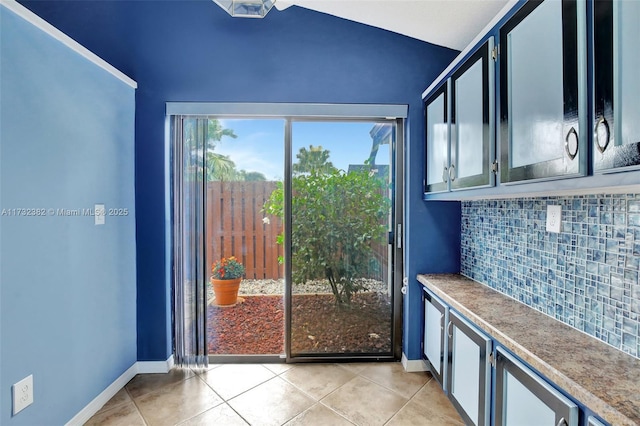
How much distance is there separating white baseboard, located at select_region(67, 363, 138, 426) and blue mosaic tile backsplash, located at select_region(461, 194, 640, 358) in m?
2.65

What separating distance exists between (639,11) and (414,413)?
2159mm

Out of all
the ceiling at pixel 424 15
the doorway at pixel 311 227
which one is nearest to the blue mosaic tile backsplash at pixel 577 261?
the doorway at pixel 311 227

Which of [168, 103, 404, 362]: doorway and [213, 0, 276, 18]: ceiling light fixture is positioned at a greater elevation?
[213, 0, 276, 18]: ceiling light fixture

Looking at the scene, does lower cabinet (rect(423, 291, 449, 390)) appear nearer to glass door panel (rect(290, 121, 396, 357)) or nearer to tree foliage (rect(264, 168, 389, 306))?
glass door panel (rect(290, 121, 396, 357))

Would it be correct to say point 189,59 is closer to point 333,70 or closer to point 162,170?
point 162,170

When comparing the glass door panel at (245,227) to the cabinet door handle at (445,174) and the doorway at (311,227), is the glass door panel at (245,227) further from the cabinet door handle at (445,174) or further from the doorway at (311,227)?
the cabinet door handle at (445,174)

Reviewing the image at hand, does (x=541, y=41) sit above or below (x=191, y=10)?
below

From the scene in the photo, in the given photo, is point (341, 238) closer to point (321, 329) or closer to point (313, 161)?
point (313, 161)

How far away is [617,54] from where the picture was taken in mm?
883

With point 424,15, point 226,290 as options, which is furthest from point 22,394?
point 424,15

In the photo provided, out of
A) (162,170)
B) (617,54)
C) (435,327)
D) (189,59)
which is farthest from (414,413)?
(189,59)

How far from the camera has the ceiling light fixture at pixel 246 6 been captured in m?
1.51

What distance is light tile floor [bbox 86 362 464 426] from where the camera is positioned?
1.93 meters

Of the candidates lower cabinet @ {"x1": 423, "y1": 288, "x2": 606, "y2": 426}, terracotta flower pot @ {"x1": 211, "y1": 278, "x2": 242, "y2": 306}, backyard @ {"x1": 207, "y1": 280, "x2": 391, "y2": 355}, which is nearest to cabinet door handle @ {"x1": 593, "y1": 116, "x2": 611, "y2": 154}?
lower cabinet @ {"x1": 423, "y1": 288, "x2": 606, "y2": 426}
